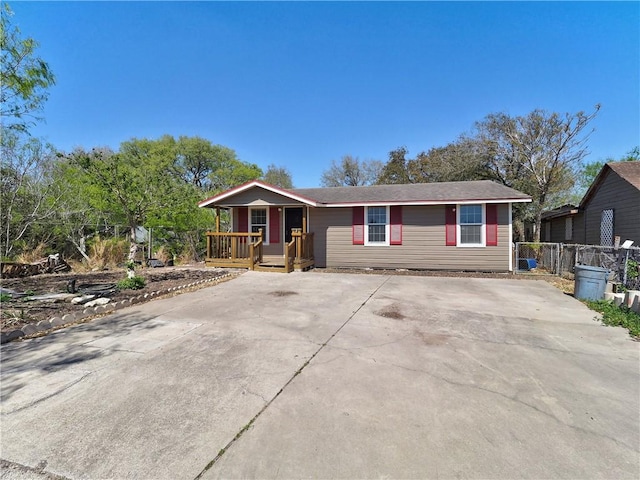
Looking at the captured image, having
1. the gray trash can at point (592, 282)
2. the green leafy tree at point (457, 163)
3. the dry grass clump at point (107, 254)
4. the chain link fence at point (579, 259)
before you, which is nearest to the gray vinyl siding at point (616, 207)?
the chain link fence at point (579, 259)

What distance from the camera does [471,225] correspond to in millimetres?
10359

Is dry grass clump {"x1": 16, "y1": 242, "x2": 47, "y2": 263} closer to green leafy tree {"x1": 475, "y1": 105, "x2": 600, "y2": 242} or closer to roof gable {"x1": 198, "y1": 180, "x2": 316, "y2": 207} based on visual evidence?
roof gable {"x1": 198, "y1": 180, "x2": 316, "y2": 207}

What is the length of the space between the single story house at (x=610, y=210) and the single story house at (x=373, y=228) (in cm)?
338

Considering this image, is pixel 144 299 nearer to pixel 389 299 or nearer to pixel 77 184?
pixel 389 299

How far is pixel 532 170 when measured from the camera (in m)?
17.5

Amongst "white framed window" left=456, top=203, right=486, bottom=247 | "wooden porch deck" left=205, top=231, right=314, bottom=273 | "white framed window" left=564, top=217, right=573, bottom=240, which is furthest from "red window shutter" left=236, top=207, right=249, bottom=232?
"white framed window" left=564, top=217, right=573, bottom=240

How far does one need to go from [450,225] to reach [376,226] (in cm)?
249

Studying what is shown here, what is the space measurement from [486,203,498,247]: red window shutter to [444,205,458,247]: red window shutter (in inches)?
40.7

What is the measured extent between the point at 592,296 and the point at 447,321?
378cm

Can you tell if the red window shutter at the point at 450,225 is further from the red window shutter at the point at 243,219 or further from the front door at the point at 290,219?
the red window shutter at the point at 243,219

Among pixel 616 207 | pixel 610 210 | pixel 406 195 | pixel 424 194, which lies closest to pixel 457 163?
pixel 610 210

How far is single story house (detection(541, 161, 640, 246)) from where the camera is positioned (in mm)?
10719

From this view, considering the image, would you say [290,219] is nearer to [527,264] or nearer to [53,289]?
[53,289]

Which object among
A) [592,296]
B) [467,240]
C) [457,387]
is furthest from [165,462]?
[467,240]
